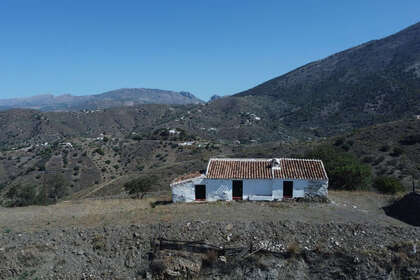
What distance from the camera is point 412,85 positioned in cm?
8231

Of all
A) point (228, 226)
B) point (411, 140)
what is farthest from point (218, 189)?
point (411, 140)

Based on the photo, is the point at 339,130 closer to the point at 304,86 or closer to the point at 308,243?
the point at 304,86

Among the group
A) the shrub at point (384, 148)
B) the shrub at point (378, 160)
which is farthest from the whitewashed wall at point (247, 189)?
the shrub at point (384, 148)

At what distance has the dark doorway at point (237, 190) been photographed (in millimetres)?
21609

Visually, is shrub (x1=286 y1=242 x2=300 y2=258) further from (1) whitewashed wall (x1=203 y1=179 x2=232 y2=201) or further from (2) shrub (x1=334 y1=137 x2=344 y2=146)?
(2) shrub (x1=334 y1=137 x2=344 y2=146)

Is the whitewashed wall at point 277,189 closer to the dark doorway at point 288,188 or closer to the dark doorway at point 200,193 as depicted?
the dark doorway at point 288,188

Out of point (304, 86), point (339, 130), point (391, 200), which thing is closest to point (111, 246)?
point (391, 200)

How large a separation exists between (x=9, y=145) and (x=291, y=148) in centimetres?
8918

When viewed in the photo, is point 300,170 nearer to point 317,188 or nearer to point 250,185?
point 317,188

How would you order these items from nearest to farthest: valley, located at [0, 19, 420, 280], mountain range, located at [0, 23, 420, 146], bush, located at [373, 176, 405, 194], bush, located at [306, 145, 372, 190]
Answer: valley, located at [0, 19, 420, 280] → bush, located at [373, 176, 405, 194] → bush, located at [306, 145, 372, 190] → mountain range, located at [0, 23, 420, 146]

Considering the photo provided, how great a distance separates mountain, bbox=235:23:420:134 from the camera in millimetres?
79562

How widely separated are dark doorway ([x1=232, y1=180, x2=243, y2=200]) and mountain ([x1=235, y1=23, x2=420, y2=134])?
57.2 meters

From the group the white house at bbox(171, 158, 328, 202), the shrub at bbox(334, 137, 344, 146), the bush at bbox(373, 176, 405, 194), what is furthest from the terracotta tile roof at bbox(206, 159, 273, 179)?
the shrub at bbox(334, 137, 344, 146)

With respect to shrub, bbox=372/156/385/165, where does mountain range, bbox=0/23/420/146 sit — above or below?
above
